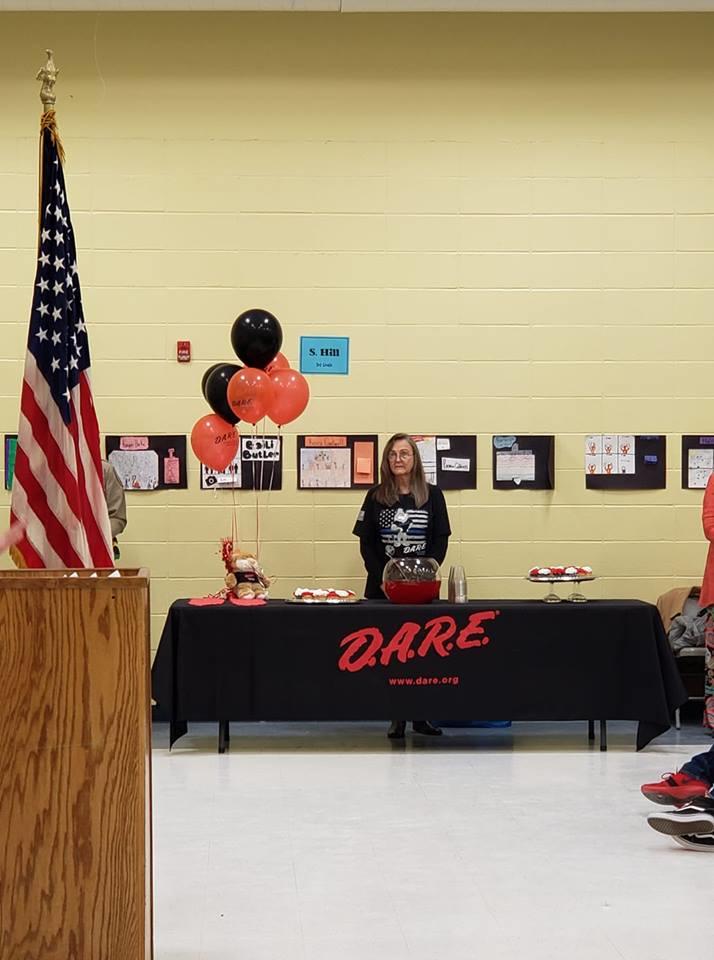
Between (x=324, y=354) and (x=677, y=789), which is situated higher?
(x=324, y=354)

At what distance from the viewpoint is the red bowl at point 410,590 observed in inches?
249

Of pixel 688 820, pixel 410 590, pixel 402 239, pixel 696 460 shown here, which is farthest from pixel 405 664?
pixel 402 239

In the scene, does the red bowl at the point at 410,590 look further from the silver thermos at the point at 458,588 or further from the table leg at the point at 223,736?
the table leg at the point at 223,736

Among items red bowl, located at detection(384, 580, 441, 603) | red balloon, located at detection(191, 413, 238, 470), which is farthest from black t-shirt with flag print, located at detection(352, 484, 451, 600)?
red balloon, located at detection(191, 413, 238, 470)

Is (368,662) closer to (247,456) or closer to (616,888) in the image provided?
(247,456)

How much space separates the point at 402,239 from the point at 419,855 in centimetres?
415

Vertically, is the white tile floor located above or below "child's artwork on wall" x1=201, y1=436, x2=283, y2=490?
below

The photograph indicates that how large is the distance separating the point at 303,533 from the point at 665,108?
324 centimetres

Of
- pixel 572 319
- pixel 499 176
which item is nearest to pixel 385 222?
pixel 499 176

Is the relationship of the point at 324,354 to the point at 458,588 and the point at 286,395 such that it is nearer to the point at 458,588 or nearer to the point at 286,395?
the point at 286,395

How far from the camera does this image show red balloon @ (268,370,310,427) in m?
6.40

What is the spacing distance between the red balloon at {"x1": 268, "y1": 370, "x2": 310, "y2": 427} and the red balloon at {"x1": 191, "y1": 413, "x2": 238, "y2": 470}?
28 cm

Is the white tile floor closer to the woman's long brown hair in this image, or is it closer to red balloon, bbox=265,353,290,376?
the woman's long brown hair

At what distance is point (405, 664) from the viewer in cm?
623
